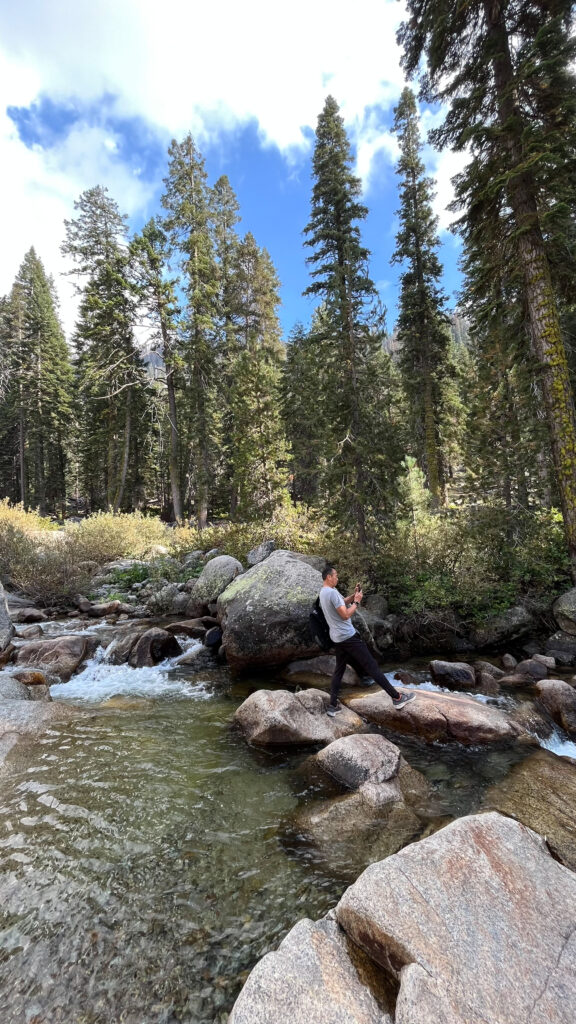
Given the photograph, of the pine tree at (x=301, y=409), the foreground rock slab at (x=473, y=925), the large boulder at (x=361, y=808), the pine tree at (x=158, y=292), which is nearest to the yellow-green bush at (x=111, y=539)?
the pine tree at (x=158, y=292)

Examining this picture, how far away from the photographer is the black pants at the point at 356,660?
6582mm

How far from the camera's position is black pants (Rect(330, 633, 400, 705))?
6.58 metres

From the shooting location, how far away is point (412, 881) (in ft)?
9.73

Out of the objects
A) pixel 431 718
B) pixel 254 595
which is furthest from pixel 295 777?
pixel 254 595

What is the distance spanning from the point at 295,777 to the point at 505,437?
Result: 1170 centimetres

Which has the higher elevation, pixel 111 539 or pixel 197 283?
pixel 197 283

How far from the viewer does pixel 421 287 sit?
74.4ft

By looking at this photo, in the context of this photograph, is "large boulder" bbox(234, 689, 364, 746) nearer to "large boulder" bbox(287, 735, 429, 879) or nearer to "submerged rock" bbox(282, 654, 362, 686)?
"large boulder" bbox(287, 735, 429, 879)

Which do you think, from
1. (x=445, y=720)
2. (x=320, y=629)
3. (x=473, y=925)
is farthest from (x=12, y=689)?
(x=473, y=925)

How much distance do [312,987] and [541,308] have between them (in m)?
12.7

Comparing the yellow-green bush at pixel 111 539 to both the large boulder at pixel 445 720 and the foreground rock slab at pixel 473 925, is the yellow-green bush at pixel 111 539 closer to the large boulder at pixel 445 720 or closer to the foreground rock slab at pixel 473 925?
the large boulder at pixel 445 720

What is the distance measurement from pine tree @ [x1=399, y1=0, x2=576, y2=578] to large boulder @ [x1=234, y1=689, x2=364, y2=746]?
7290mm

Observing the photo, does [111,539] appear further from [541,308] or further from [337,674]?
[541,308]

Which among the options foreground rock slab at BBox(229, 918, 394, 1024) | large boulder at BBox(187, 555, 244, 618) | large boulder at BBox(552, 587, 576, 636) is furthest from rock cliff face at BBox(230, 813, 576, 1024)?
large boulder at BBox(187, 555, 244, 618)
